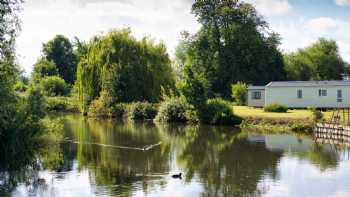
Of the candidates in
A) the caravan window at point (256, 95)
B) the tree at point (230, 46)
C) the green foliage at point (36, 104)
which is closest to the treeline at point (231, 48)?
the tree at point (230, 46)

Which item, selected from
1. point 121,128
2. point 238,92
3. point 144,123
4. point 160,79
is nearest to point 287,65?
point 238,92

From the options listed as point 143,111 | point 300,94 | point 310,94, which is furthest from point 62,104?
point 310,94

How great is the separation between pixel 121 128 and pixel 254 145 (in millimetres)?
15651

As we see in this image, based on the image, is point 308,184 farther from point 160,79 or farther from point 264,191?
point 160,79

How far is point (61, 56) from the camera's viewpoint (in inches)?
3947

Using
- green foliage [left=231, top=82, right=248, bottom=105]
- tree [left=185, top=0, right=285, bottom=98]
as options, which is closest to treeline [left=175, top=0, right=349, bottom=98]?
tree [left=185, top=0, right=285, bottom=98]

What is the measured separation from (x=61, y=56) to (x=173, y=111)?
52.2 metres

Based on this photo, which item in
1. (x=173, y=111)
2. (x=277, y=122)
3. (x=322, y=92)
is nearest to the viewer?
(x=277, y=122)

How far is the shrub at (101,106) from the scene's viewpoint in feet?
192

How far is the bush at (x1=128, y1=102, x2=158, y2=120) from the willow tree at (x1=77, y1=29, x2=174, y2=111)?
94.4 inches

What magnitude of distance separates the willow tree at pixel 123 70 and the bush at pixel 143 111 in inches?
94.4

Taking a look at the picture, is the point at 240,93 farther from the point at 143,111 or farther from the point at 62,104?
the point at 62,104

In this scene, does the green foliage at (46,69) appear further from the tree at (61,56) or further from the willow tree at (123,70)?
the willow tree at (123,70)

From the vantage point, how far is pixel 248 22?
69938 millimetres
